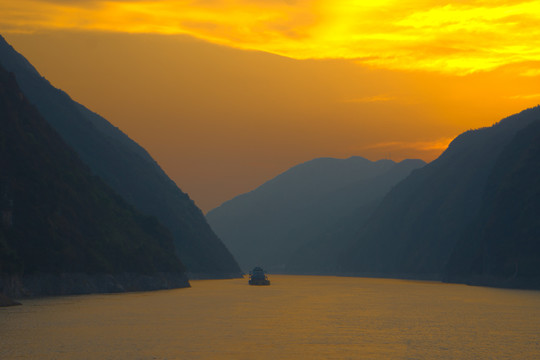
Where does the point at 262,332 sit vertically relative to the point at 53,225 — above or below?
below

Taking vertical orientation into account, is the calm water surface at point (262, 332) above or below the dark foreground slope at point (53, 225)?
below

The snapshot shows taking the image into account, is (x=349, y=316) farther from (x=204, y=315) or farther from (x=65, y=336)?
(x=65, y=336)

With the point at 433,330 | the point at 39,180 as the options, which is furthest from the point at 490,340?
the point at 39,180

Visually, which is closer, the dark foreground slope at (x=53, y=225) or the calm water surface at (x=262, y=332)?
the calm water surface at (x=262, y=332)

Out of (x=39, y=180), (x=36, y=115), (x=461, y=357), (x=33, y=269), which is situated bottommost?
(x=461, y=357)

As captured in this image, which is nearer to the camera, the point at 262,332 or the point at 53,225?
the point at 262,332
